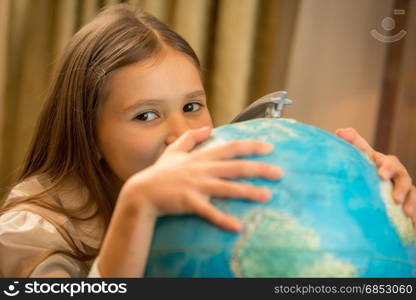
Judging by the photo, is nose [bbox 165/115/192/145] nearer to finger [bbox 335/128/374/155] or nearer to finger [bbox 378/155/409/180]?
finger [bbox 335/128/374/155]

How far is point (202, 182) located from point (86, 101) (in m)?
0.64

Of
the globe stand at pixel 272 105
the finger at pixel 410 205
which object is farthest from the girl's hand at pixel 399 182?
the globe stand at pixel 272 105

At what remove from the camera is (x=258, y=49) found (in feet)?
7.96

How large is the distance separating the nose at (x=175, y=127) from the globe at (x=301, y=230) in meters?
0.34

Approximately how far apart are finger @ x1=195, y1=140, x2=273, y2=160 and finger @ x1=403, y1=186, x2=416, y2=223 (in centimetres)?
27

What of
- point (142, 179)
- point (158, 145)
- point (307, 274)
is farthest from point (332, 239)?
point (158, 145)

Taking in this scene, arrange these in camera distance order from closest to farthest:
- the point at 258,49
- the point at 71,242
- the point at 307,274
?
the point at 307,274 < the point at 71,242 < the point at 258,49

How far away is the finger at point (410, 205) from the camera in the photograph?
1.04 metres

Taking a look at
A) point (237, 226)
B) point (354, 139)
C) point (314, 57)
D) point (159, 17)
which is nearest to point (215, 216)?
point (237, 226)

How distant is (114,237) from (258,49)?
61.9 inches

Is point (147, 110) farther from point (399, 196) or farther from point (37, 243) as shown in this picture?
point (399, 196)

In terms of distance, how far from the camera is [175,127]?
1.35m

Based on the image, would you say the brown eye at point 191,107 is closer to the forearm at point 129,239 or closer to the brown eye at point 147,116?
the brown eye at point 147,116

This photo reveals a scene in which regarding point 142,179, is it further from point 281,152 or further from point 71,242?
point 71,242
